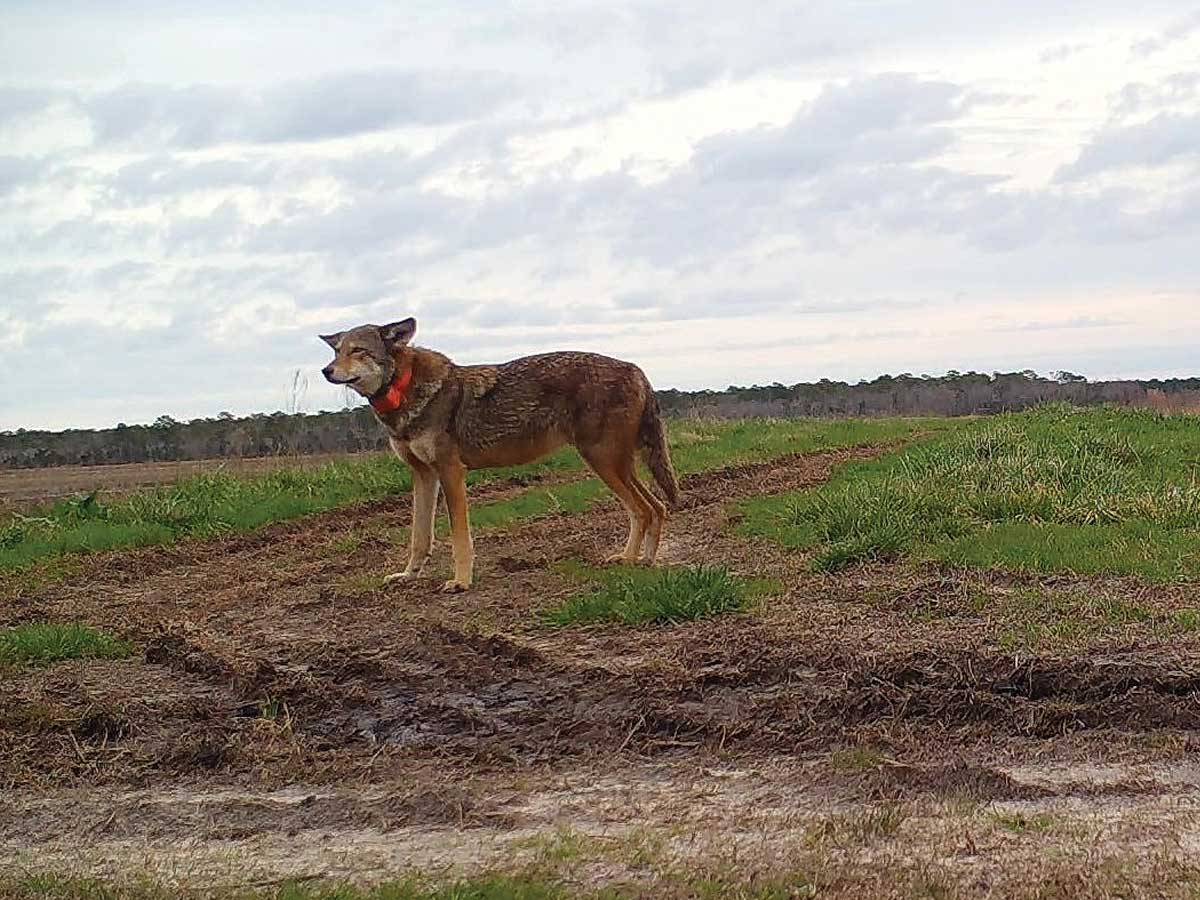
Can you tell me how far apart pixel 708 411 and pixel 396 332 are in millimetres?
20430

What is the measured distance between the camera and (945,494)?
10.6 meters

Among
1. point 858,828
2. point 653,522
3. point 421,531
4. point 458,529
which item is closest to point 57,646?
point 458,529

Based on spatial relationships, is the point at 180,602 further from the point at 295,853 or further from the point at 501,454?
the point at 295,853

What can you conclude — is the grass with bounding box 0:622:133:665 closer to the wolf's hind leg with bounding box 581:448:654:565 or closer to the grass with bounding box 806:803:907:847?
the wolf's hind leg with bounding box 581:448:654:565

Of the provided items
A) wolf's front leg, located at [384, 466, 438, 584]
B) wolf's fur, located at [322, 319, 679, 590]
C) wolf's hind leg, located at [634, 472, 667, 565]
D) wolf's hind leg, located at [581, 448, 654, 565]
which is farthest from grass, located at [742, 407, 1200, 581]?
wolf's front leg, located at [384, 466, 438, 584]

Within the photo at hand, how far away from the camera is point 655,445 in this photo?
33.6 ft

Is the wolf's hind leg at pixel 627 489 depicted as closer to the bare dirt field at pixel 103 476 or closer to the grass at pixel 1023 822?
the grass at pixel 1023 822

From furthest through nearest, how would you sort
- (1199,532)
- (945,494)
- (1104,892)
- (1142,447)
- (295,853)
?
(1142,447)
(945,494)
(1199,532)
(295,853)
(1104,892)

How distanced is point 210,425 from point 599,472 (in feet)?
81.0

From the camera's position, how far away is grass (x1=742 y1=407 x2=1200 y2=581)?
8.43m

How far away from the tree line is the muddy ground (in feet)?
39.1

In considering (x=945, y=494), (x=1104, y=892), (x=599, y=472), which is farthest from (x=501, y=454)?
(x=1104, y=892)

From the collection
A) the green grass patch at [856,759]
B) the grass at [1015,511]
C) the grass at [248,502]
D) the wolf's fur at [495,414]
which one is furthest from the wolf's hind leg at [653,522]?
the green grass patch at [856,759]

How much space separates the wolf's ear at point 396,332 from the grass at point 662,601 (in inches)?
105
